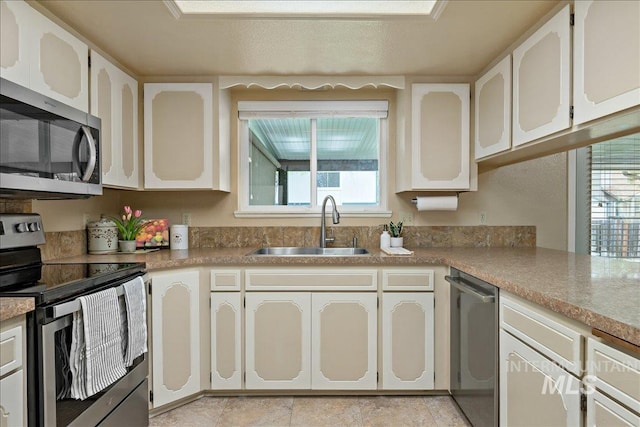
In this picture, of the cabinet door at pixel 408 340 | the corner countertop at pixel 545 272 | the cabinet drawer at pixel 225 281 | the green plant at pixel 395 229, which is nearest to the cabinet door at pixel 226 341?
the cabinet drawer at pixel 225 281

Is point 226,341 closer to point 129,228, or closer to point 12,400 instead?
point 129,228

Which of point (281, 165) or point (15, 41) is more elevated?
point (15, 41)

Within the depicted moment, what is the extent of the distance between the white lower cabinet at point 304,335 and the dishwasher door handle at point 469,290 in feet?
1.58

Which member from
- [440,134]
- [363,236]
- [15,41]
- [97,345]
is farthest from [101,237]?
[440,134]

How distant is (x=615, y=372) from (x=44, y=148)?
6.79 feet

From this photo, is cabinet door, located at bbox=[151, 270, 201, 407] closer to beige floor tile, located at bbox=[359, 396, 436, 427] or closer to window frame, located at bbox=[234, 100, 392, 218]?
window frame, located at bbox=[234, 100, 392, 218]

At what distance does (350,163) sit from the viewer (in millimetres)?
2967

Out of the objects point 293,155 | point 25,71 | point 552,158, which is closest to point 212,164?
point 293,155

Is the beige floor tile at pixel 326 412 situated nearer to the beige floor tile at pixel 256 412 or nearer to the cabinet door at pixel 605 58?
the beige floor tile at pixel 256 412

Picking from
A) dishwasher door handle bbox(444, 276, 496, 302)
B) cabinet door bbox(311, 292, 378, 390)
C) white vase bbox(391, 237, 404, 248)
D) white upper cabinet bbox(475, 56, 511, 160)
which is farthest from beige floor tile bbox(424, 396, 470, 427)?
white upper cabinet bbox(475, 56, 511, 160)

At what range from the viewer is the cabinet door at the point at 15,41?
1.43m

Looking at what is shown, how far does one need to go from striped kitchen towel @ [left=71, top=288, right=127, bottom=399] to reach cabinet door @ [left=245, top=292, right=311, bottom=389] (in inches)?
31.9

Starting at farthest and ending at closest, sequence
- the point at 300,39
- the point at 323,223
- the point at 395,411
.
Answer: the point at 323,223 → the point at 395,411 → the point at 300,39

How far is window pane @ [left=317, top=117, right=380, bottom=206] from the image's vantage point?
116 inches
